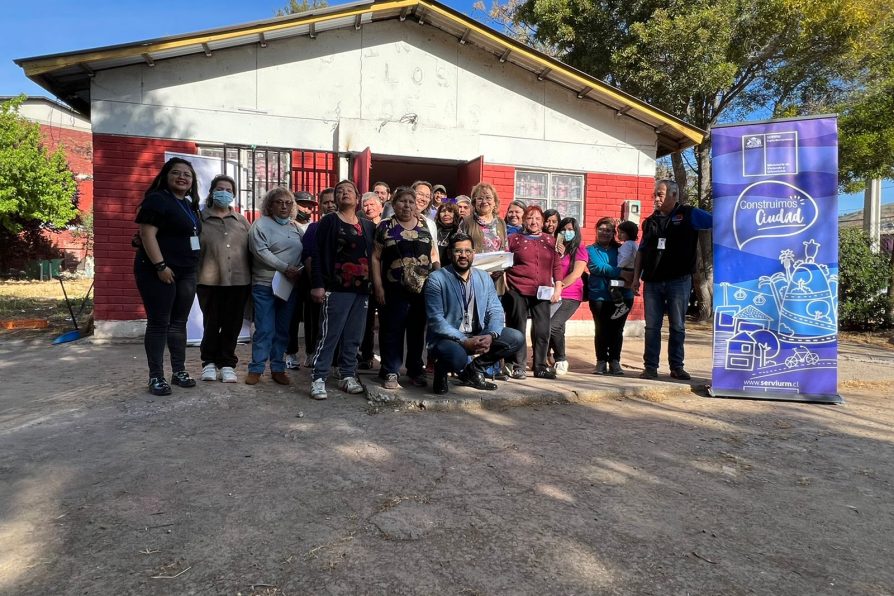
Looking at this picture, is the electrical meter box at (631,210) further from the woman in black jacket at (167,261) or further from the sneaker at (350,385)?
the woman in black jacket at (167,261)

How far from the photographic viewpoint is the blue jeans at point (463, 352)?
475 cm

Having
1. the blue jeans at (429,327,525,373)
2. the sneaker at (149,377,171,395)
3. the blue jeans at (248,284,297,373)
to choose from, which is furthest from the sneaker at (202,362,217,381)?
the blue jeans at (429,327,525,373)

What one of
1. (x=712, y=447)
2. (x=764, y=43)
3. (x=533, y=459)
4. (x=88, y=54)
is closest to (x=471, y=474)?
(x=533, y=459)

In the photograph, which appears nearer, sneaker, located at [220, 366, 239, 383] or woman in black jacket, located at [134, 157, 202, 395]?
woman in black jacket, located at [134, 157, 202, 395]

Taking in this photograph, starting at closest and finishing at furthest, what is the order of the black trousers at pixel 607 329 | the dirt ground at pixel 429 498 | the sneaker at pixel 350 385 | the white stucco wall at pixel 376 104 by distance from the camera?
the dirt ground at pixel 429 498 < the sneaker at pixel 350 385 < the black trousers at pixel 607 329 < the white stucco wall at pixel 376 104

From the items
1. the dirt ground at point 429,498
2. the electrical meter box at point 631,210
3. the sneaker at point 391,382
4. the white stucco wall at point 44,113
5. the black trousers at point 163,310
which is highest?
the white stucco wall at point 44,113

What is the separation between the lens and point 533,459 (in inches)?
141

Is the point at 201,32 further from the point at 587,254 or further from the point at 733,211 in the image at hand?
the point at 733,211

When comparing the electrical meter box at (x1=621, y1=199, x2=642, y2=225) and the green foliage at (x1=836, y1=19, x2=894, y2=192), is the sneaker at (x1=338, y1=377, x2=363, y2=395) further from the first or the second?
the green foliage at (x1=836, y1=19, x2=894, y2=192)

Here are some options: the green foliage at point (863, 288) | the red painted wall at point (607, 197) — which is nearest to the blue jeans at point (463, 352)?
the red painted wall at point (607, 197)

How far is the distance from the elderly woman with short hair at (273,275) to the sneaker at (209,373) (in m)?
0.30

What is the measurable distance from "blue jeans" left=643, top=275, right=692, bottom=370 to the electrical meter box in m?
4.07

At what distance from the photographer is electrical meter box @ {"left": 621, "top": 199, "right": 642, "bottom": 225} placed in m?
9.78

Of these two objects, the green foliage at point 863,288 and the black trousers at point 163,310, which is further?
the green foliage at point 863,288
